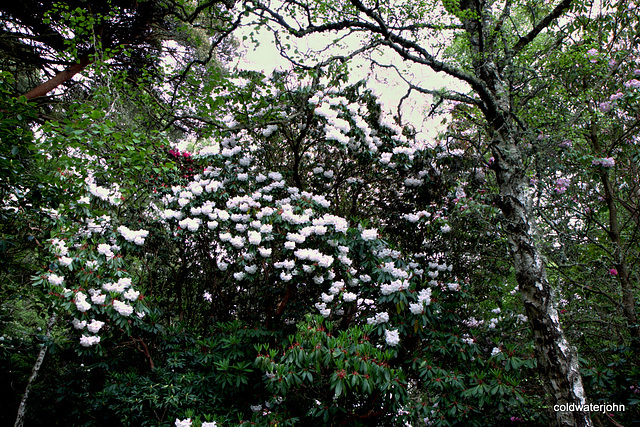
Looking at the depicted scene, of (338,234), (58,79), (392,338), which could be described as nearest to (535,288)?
(392,338)

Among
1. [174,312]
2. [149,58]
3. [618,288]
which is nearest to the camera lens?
[618,288]

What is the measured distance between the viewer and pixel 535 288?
9.31 feet

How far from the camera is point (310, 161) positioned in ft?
15.6

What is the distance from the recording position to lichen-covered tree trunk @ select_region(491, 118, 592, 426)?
2.54m

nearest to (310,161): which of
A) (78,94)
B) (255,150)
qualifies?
(255,150)

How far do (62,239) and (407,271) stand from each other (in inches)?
117

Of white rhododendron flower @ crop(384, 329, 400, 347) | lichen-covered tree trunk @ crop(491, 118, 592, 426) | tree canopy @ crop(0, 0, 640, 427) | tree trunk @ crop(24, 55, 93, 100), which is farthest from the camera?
tree trunk @ crop(24, 55, 93, 100)

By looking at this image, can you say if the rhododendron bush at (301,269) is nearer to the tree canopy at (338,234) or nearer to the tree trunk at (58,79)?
the tree canopy at (338,234)

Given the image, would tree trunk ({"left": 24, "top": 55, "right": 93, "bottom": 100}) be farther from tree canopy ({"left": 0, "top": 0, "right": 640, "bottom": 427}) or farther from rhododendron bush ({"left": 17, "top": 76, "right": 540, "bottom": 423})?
rhododendron bush ({"left": 17, "top": 76, "right": 540, "bottom": 423})

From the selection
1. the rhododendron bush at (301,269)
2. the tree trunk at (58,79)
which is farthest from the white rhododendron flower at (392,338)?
the tree trunk at (58,79)

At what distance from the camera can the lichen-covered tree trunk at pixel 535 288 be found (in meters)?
2.54

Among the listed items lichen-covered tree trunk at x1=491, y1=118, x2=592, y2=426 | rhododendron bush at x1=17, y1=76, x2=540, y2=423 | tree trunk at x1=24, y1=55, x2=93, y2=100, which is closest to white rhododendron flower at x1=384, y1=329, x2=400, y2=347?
rhododendron bush at x1=17, y1=76, x2=540, y2=423

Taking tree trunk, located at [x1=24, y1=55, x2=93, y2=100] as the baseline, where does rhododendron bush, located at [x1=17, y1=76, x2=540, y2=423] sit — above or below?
below

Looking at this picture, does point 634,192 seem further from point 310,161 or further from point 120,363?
point 120,363
